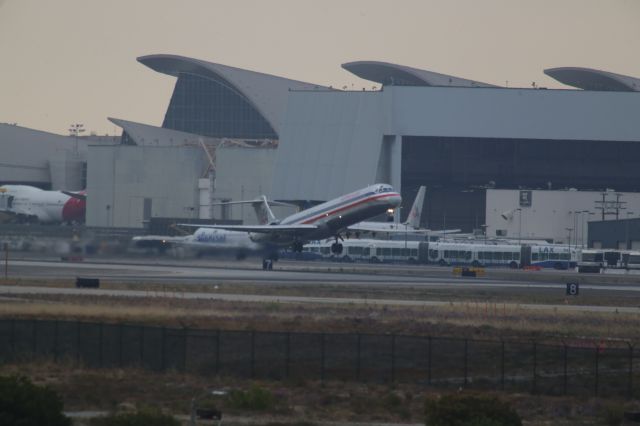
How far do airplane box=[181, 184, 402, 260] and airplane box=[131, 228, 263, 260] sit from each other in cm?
140

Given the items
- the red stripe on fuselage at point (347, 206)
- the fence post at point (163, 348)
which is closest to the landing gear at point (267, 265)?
the red stripe on fuselage at point (347, 206)

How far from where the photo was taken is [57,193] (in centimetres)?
17312

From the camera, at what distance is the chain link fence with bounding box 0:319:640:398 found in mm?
36094

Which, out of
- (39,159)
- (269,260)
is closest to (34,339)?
(269,260)

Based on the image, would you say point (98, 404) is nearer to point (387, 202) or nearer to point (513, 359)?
point (513, 359)

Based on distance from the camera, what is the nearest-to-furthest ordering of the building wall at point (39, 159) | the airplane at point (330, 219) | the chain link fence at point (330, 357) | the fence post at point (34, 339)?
1. the chain link fence at point (330, 357)
2. the fence post at point (34, 339)
3. the airplane at point (330, 219)
4. the building wall at point (39, 159)

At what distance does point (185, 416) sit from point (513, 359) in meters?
15.8

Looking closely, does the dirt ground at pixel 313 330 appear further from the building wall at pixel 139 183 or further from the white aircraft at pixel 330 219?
the building wall at pixel 139 183

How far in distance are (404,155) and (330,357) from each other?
403 ft

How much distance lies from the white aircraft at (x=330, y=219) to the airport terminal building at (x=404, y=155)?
53469 mm

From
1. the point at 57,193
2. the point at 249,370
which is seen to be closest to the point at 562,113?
the point at 57,193

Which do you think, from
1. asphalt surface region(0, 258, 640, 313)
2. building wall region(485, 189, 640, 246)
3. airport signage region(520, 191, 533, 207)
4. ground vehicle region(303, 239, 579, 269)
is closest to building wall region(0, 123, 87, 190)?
ground vehicle region(303, 239, 579, 269)

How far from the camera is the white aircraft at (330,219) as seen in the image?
90688 mm

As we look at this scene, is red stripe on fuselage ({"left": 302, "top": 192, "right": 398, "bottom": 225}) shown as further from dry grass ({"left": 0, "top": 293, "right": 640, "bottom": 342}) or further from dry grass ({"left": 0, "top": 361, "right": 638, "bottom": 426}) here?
dry grass ({"left": 0, "top": 361, "right": 638, "bottom": 426})
